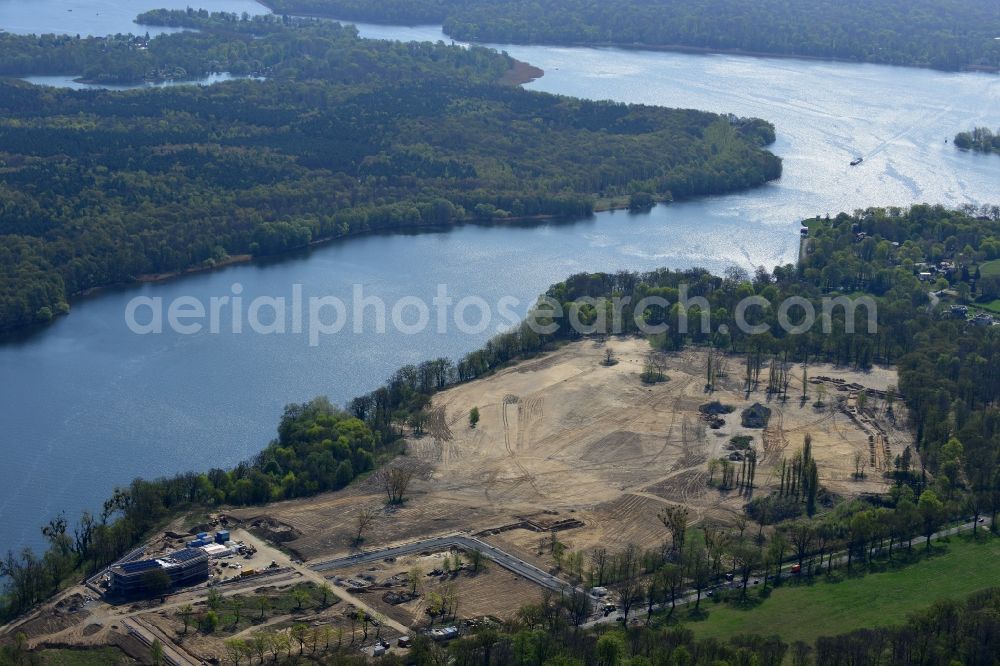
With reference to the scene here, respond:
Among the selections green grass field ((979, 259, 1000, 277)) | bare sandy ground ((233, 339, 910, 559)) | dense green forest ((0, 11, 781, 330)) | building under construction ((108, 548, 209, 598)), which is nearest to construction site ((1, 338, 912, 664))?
bare sandy ground ((233, 339, 910, 559))

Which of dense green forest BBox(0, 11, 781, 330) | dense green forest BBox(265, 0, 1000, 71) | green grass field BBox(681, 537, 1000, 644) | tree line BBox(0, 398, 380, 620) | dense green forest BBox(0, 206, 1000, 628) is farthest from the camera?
dense green forest BBox(265, 0, 1000, 71)

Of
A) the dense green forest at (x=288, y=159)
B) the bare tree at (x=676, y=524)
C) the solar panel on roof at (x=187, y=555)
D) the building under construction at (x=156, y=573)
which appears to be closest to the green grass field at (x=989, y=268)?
the dense green forest at (x=288, y=159)

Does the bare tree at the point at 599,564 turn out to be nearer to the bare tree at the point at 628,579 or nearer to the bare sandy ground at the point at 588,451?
the bare tree at the point at 628,579

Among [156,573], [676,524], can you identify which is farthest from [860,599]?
[156,573]

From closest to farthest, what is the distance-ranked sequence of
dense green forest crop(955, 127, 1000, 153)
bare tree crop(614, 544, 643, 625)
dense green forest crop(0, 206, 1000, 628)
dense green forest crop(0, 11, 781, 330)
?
bare tree crop(614, 544, 643, 625) → dense green forest crop(0, 206, 1000, 628) → dense green forest crop(0, 11, 781, 330) → dense green forest crop(955, 127, 1000, 153)

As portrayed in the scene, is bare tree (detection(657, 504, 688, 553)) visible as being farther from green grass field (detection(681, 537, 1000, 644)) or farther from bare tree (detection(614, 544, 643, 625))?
green grass field (detection(681, 537, 1000, 644))

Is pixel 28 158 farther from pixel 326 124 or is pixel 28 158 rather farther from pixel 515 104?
pixel 515 104

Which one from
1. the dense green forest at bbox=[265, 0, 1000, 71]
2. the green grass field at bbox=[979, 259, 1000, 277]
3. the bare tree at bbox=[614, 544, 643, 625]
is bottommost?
the bare tree at bbox=[614, 544, 643, 625]
